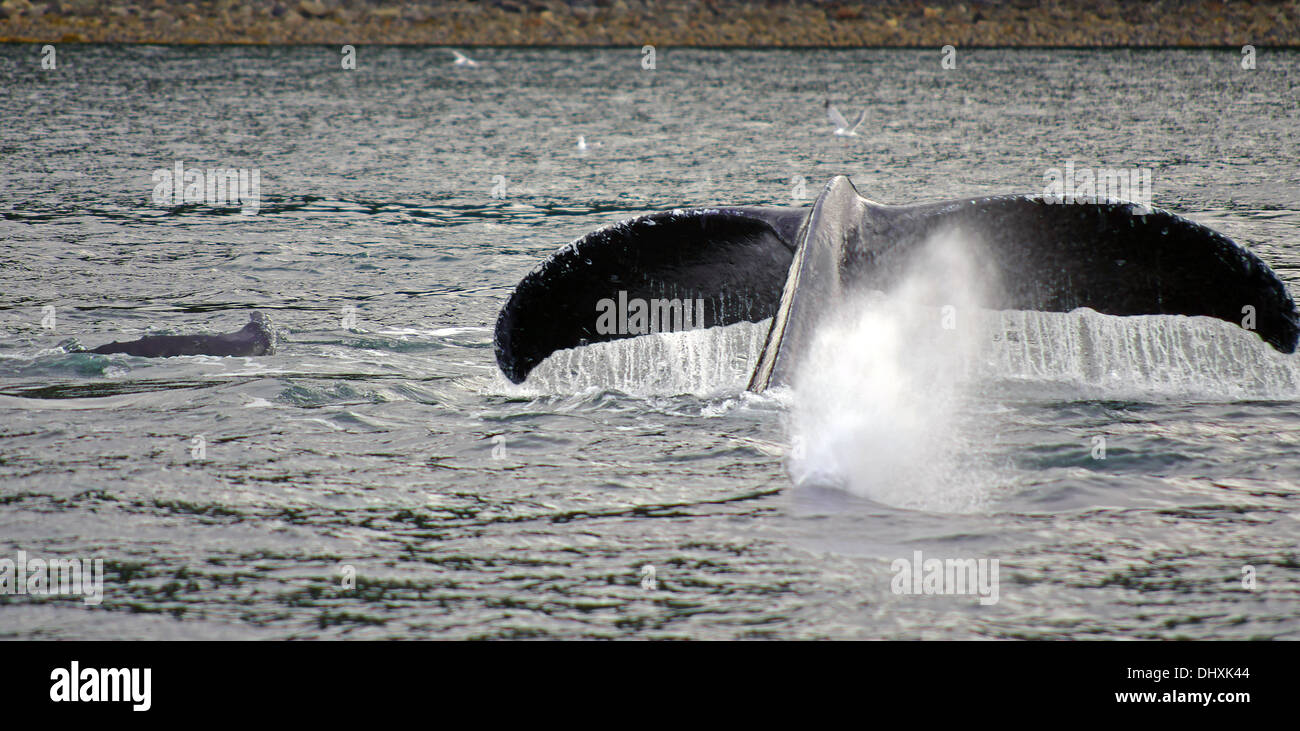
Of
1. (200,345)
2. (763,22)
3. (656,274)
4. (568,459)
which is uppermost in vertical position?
(763,22)

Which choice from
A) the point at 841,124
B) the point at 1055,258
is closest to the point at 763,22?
the point at 841,124

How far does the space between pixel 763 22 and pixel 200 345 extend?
4886 centimetres

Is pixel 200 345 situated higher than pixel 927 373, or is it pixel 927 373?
pixel 200 345

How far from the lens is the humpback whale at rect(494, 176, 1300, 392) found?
705 centimetres

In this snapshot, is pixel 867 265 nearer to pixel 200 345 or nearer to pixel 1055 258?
pixel 1055 258

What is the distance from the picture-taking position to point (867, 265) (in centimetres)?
736

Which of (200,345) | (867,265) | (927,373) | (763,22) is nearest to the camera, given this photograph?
(867,265)

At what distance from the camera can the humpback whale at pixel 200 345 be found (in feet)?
30.6

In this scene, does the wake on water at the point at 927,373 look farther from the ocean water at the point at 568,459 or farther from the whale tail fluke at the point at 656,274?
the whale tail fluke at the point at 656,274

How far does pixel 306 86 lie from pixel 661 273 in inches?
1311

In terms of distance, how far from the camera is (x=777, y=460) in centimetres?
689

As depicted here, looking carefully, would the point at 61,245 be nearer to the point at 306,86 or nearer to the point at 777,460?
the point at 777,460

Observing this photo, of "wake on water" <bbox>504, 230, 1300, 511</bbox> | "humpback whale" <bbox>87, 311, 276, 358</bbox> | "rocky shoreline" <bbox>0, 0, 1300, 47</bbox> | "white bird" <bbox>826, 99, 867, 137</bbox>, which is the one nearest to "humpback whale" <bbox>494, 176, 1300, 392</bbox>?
"wake on water" <bbox>504, 230, 1300, 511</bbox>
